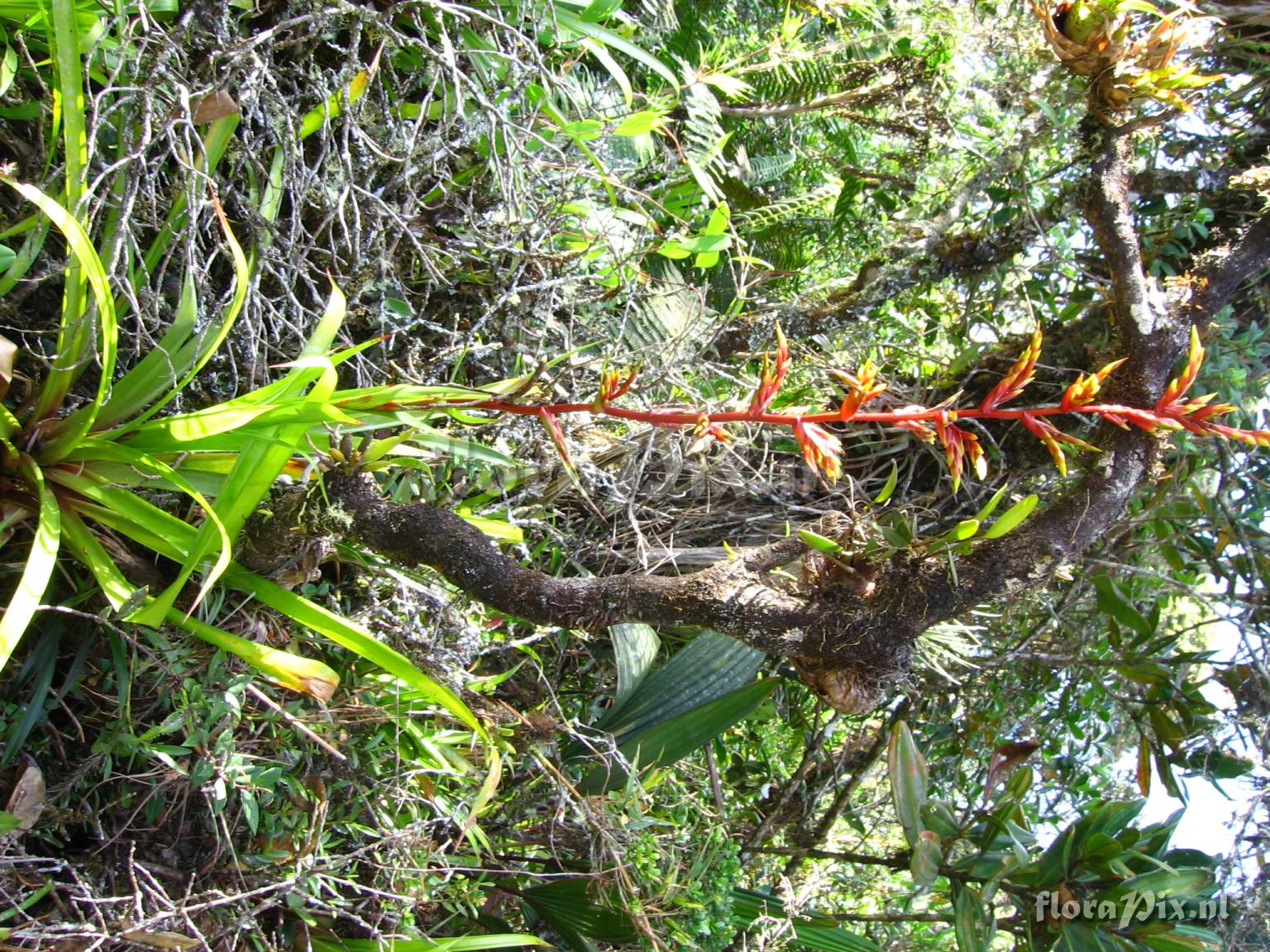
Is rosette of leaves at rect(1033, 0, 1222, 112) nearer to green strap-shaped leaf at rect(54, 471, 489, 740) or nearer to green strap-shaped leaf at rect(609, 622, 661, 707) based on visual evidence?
green strap-shaped leaf at rect(609, 622, 661, 707)

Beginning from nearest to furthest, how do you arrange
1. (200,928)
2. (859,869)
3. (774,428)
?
(200,928), (774,428), (859,869)

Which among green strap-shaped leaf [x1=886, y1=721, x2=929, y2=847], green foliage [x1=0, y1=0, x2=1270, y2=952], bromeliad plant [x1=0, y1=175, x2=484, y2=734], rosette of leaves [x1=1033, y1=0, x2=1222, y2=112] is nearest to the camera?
bromeliad plant [x1=0, y1=175, x2=484, y2=734]

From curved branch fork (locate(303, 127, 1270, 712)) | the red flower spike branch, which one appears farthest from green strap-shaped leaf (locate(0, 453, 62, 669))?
the red flower spike branch

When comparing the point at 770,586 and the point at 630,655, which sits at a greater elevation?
the point at 770,586

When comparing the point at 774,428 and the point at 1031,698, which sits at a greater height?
the point at 774,428

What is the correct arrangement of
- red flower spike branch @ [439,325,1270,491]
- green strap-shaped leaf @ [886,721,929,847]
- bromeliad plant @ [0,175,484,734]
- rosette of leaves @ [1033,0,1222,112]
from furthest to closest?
green strap-shaped leaf @ [886,721,929,847], rosette of leaves @ [1033,0,1222,112], bromeliad plant @ [0,175,484,734], red flower spike branch @ [439,325,1270,491]

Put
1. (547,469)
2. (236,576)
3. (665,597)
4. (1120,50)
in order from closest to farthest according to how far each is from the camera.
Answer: (665,597)
(236,576)
(1120,50)
(547,469)

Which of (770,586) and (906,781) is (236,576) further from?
(906,781)

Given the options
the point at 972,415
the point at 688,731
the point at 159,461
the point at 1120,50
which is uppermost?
the point at 1120,50

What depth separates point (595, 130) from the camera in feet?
4.30

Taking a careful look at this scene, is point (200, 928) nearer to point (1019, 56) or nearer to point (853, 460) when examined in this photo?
point (853, 460)

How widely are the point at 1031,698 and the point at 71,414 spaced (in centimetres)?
166

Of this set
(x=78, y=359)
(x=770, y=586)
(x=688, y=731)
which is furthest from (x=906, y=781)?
(x=78, y=359)

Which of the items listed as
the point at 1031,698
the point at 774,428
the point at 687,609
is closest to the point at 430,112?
the point at 774,428
